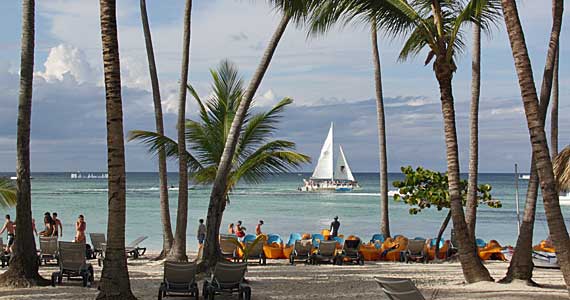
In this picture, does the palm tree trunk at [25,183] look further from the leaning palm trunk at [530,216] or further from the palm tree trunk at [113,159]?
the leaning palm trunk at [530,216]

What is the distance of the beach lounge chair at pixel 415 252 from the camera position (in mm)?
19422

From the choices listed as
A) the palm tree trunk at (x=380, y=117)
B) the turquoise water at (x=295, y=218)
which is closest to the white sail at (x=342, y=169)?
the turquoise water at (x=295, y=218)

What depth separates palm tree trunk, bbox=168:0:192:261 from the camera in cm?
1719

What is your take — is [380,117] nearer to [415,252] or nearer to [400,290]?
[415,252]

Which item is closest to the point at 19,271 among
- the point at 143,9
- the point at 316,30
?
the point at 316,30

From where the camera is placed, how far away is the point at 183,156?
56.3ft

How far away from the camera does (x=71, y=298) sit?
38.8 ft

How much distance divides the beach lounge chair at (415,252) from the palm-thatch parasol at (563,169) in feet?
23.9

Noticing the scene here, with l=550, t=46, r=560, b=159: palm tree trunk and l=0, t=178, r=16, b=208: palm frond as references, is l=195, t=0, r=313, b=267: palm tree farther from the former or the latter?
l=550, t=46, r=560, b=159: palm tree trunk

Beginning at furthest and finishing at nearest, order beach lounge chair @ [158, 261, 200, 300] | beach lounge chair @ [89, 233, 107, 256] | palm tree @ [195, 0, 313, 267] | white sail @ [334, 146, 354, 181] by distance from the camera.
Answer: white sail @ [334, 146, 354, 181] < beach lounge chair @ [89, 233, 107, 256] < palm tree @ [195, 0, 313, 267] < beach lounge chair @ [158, 261, 200, 300]

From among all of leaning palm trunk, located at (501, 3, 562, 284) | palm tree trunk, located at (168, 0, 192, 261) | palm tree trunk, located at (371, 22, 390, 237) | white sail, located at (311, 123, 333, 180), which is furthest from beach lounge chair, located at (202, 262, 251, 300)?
white sail, located at (311, 123, 333, 180)

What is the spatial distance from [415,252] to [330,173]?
177 feet

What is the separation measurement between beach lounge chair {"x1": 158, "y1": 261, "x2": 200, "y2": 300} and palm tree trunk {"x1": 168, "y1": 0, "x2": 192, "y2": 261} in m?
5.37

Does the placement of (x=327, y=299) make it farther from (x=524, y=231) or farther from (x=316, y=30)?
(x=316, y=30)
